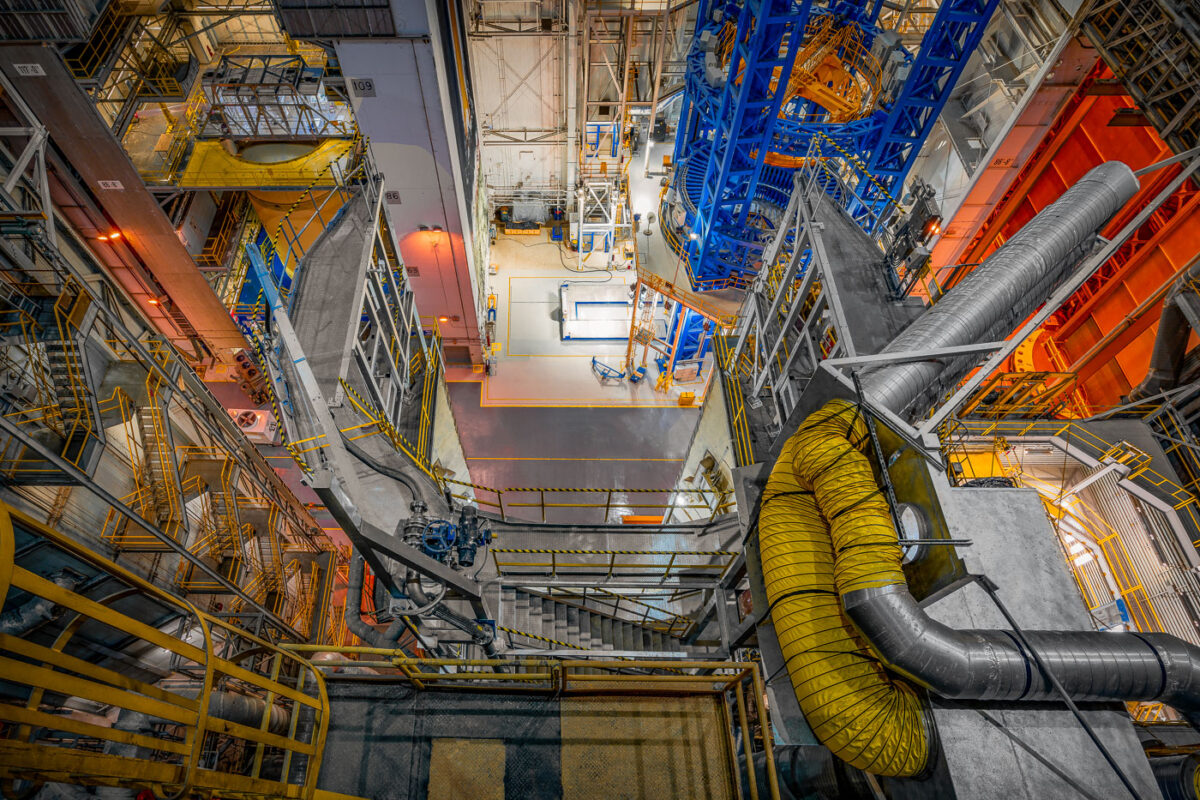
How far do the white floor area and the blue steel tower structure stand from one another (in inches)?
192

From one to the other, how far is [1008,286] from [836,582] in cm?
529

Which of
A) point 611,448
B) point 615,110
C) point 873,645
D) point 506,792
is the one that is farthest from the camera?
point 615,110

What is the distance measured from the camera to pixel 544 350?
22.7 metres

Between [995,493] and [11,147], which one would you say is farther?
[11,147]

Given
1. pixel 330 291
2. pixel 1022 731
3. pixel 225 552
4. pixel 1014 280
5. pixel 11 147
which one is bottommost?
pixel 1022 731

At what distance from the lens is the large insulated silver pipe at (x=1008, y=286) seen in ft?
25.0

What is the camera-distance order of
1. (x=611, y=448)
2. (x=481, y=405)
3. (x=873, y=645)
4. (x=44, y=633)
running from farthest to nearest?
(x=481, y=405) → (x=611, y=448) → (x=44, y=633) → (x=873, y=645)

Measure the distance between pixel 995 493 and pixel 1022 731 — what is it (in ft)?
7.81

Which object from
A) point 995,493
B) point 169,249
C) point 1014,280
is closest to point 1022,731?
point 995,493

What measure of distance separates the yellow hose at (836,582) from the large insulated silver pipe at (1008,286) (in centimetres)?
113

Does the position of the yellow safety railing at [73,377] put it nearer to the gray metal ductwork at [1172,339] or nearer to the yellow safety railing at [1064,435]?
the yellow safety railing at [1064,435]

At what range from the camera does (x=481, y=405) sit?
2033 centimetres

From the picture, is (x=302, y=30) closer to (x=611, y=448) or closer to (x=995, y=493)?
(x=611, y=448)

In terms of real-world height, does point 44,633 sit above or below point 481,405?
below
